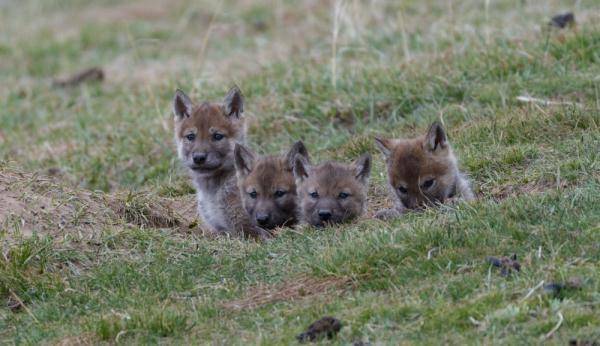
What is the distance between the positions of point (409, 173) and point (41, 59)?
11.4 meters

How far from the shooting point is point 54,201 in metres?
9.13

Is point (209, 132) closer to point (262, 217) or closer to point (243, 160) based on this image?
point (243, 160)

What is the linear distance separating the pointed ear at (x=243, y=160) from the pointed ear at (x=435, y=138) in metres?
1.53

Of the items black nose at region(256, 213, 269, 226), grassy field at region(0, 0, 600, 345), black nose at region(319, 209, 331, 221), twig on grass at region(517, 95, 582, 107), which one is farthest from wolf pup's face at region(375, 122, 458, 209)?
twig on grass at region(517, 95, 582, 107)

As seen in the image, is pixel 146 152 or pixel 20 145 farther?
pixel 20 145

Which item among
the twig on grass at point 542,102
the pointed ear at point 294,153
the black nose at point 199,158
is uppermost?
the pointed ear at point 294,153

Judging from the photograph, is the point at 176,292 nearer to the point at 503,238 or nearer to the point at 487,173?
the point at 503,238

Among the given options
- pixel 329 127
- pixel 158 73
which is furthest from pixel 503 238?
pixel 158 73

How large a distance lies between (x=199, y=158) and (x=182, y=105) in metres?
0.83

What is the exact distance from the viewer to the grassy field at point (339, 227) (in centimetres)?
697

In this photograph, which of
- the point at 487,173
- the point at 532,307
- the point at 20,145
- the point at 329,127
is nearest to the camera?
the point at 532,307

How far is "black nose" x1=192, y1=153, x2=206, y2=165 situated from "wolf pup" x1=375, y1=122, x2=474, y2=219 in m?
1.73

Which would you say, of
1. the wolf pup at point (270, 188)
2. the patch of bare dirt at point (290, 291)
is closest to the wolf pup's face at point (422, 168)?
the wolf pup at point (270, 188)

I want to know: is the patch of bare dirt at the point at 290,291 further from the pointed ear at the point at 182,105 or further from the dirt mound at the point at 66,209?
the pointed ear at the point at 182,105
